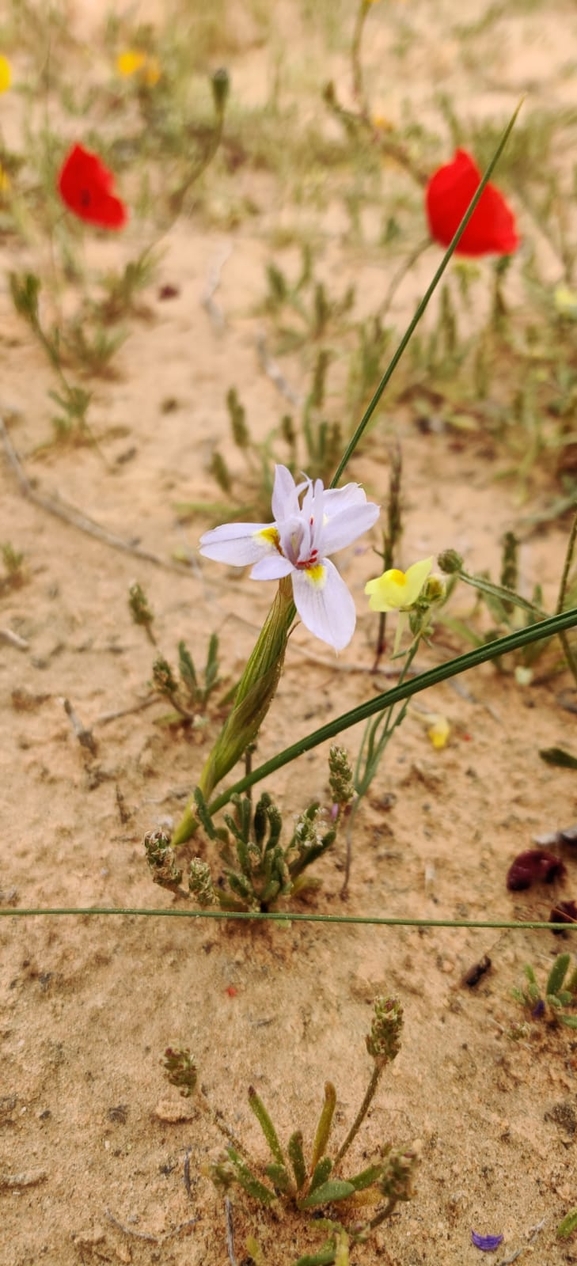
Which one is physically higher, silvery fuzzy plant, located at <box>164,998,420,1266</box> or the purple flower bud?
silvery fuzzy plant, located at <box>164,998,420,1266</box>

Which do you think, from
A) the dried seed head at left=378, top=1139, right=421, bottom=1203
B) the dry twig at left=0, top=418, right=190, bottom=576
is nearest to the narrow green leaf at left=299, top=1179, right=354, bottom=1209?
the dried seed head at left=378, top=1139, right=421, bottom=1203

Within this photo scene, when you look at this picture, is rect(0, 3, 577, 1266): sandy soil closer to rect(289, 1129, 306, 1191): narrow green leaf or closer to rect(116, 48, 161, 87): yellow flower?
rect(289, 1129, 306, 1191): narrow green leaf

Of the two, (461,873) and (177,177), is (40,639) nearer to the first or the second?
(461,873)

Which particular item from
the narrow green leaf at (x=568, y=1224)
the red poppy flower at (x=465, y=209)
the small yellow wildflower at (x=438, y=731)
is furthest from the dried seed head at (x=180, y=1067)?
the red poppy flower at (x=465, y=209)

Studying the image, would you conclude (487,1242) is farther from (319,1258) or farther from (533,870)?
(533,870)

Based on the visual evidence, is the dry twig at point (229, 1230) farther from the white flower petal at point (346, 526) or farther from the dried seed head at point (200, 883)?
the white flower petal at point (346, 526)

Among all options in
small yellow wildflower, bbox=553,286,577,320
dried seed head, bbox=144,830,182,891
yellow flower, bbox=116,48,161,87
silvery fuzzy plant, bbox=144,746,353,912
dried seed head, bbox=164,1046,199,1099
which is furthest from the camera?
yellow flower, bbox=116,48,161,87

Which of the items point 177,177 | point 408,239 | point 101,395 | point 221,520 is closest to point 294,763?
point 221,520

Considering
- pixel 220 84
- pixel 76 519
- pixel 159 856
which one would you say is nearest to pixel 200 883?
pixel 159 856
